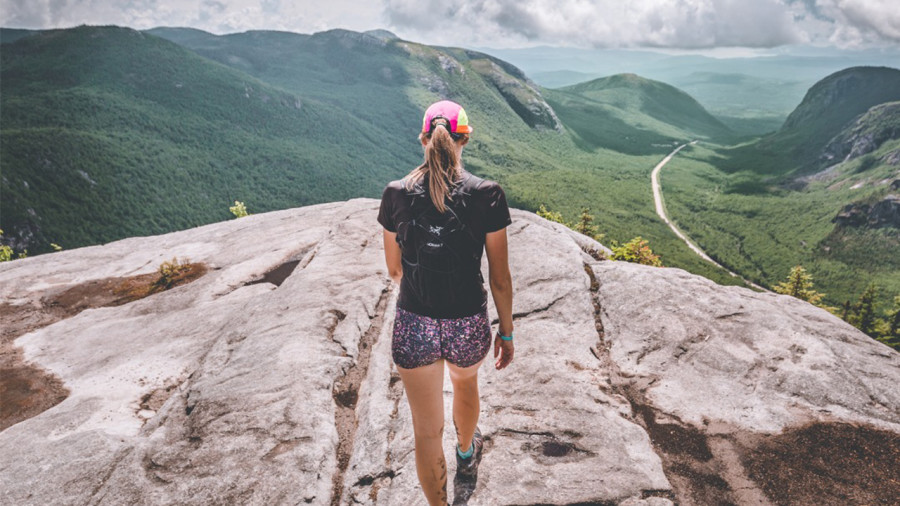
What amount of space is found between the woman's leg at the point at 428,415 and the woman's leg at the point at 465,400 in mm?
309

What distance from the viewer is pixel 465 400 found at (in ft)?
20.7

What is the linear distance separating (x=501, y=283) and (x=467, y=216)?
1.09 metres

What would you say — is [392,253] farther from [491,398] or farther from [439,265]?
[491,398]

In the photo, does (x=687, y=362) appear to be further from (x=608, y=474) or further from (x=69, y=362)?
(x=69, y=362)

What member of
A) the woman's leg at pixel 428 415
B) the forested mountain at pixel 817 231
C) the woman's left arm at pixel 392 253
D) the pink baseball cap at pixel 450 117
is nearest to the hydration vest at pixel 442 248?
the woman's left arm at pixel 392 253

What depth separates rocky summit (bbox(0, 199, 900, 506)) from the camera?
7.55 meters

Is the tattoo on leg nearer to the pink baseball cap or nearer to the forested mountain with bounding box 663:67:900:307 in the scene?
the pink baseball cap

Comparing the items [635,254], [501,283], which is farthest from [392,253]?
[635,254]

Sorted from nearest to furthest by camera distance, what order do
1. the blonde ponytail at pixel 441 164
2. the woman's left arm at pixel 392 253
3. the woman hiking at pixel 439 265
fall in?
the blonde ponytail at pixel 441 164 → the woman hiking at pixel 439 265 → the woman's left arm at pixel 392 253

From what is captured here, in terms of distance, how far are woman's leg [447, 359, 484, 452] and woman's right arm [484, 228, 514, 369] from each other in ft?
1.55

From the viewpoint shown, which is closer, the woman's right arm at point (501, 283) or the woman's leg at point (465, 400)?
the woman's right arm at point (501, 283)

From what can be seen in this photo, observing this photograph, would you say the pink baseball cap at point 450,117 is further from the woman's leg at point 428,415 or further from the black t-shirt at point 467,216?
the woman's leg at point 428,415

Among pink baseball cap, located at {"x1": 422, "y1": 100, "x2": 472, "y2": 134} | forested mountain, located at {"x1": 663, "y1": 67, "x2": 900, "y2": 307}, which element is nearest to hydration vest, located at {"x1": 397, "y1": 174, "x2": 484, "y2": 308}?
pink baseball cap, located at {"x1": 422, "y1": 100, "x2": 472, "y2": 134}

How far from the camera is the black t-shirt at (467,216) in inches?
197
